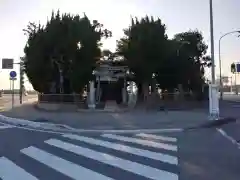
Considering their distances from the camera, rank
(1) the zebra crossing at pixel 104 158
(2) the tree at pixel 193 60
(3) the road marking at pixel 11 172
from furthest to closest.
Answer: (2) the tree at pixel 193 60 → (1) the zebra crossing at pixel 104 158 → (3) the road marking at pixel 11 172

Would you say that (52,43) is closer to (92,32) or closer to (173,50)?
(92,32)

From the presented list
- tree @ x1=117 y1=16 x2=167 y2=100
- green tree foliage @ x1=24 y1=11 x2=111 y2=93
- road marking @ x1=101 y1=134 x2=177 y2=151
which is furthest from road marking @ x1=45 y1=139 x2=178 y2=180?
tree @ x1=117 y1=16 x2=167 y2=100

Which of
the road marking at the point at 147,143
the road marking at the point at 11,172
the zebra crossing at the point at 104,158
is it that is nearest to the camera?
the road marking at the point at 11,172

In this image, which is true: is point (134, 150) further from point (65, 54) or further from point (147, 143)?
point (65, 54)

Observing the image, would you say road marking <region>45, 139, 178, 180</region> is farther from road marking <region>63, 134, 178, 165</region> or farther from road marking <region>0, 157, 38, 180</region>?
road marking <region>0, 157, 38, 180</region>

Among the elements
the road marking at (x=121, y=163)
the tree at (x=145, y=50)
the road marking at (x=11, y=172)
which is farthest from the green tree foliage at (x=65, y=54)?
the road marking at (x=11, y=172)

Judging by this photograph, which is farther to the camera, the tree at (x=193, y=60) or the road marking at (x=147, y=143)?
the tree at (x=193, y=60)

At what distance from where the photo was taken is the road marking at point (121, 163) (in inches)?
297

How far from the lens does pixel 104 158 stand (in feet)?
31.4

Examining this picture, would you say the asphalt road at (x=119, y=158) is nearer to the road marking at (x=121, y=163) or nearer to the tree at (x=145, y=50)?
the road marking at (x=121, y=163)

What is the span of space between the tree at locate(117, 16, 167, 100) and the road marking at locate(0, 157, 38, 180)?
999 inches

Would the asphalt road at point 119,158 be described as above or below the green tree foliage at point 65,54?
below

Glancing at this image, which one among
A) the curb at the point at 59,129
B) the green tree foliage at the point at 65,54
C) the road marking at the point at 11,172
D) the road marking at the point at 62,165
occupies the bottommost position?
the curb at the point at 59,129

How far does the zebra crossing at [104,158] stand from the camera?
301 inches
